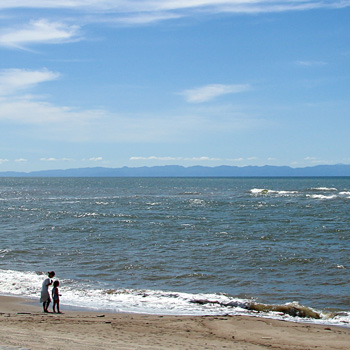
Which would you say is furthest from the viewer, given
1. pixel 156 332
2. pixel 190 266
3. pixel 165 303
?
pixel 190 266

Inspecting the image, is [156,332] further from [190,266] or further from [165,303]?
[190,266]

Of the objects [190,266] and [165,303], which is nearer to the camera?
[165,303]

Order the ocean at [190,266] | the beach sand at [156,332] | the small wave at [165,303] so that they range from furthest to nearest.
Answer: the ocean at [190,266] < the small wave at [165,303] < the beach sand at [156,332]

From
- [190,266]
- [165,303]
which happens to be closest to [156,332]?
[165,303]

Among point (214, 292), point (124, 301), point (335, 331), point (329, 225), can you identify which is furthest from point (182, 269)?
point (329, 225)

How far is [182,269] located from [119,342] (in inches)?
425

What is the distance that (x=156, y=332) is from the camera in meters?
11.7

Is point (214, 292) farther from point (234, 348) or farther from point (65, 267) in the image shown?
point (65, 267)

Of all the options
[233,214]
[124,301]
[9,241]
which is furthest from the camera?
[233,214]

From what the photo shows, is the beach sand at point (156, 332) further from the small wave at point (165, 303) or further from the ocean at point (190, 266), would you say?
the ocean at point (190, 266)

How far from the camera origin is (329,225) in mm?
36875

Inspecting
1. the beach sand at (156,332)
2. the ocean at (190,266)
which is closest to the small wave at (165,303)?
the ocean at (190,266)

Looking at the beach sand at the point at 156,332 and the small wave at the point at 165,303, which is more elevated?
the beach sand at the point at 156,332

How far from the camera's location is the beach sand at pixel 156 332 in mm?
10289
